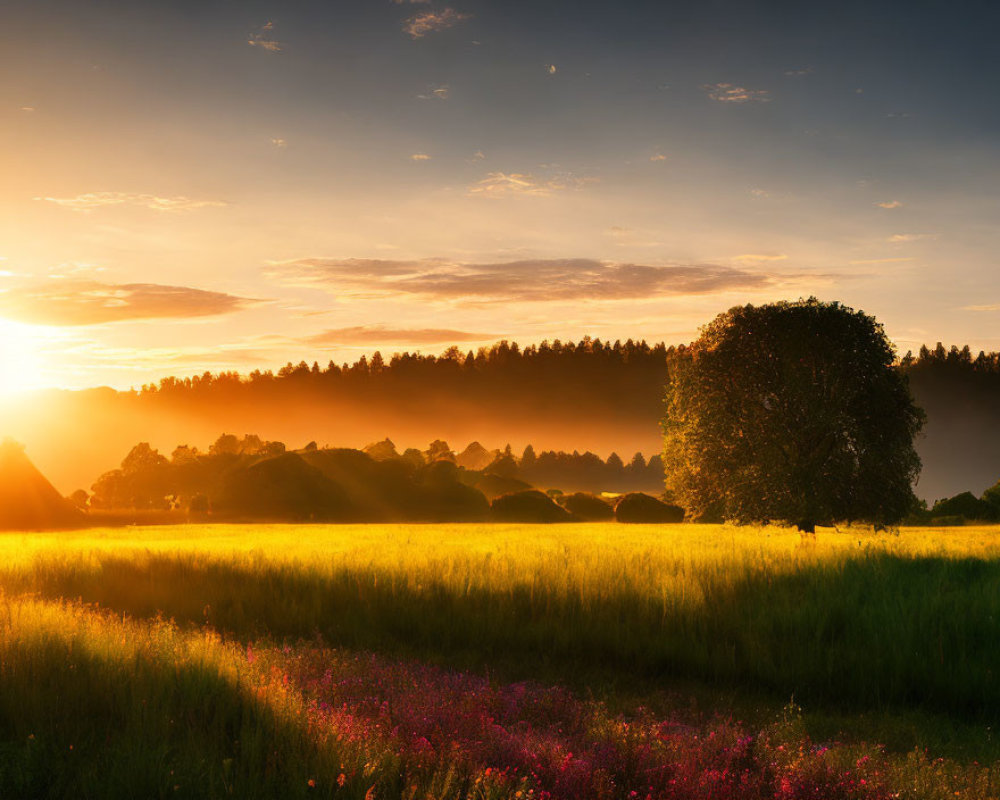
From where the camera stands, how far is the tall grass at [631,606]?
1146cm

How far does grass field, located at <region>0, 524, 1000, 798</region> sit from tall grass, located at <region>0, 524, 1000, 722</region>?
59mm

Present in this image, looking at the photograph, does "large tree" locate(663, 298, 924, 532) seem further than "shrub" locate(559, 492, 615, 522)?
No

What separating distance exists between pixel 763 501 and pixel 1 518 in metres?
44.6

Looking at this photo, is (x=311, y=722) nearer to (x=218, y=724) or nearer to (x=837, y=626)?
(x=218, y=724)

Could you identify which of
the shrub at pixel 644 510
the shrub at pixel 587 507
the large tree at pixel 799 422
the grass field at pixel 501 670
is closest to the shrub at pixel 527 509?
the shrub at pixel 587 507

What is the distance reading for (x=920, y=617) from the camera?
12.4 metres

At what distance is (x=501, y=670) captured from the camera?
39.4ft

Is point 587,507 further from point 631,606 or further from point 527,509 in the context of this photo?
point 631,606

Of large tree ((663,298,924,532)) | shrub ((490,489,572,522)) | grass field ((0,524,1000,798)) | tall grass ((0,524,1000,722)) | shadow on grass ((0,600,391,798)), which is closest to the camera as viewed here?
shadow on grass ((0,600,391,798))

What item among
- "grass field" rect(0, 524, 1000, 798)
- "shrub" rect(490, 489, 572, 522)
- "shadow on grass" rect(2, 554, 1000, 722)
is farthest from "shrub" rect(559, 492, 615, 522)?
"shadow on grass" rect(2, 554, 1000, 722)

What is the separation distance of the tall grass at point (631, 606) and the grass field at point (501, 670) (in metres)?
0.06

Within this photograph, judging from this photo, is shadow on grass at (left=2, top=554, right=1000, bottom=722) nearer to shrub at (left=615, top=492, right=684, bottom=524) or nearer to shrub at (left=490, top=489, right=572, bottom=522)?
shrub at (left=615, top=492, right=684, bottom=524)

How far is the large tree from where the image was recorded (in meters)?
21.8

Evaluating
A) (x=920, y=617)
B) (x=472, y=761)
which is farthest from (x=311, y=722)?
(x=920, y=617)
